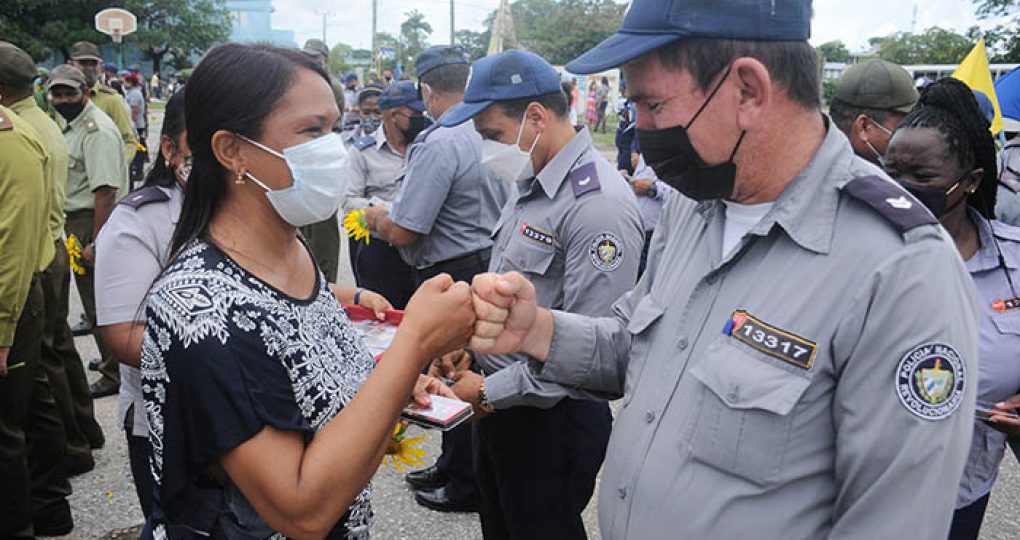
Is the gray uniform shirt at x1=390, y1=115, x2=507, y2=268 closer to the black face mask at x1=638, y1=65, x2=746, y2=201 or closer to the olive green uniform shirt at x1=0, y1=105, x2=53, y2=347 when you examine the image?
the olive green uniform shirt at x1=0, y1=105, x2=53, y2=347

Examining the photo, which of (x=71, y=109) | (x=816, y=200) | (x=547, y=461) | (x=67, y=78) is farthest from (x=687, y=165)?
(x=67, y=78)

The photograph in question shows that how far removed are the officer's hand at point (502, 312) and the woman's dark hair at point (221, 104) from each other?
0.63m

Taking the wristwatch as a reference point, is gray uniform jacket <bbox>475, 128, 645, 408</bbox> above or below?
above

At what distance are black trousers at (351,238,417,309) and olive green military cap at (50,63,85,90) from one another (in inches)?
105

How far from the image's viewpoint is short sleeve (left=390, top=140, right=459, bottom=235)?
14.0 ft

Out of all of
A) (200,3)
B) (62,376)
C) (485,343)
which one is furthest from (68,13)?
(485,343)

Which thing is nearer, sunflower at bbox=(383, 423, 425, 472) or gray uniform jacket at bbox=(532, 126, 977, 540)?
gray uniform jacket at bbox=(532, 126, 977, 540)

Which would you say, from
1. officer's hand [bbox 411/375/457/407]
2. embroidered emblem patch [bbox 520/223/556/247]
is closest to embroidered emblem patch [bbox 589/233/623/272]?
embroidered emblem patch [bbox 520/223/556/247]

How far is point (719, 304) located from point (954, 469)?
48 cm

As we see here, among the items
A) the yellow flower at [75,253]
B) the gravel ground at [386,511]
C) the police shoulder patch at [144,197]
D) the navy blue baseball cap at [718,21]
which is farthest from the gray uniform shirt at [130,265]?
the yellow flower at [75,253]

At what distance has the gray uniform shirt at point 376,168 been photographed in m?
5.70

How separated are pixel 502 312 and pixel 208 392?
687 mm

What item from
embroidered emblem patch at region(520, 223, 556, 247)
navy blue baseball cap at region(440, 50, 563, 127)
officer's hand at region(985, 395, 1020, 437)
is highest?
navy blue baseball cap at region(440, 50, 563, 127)

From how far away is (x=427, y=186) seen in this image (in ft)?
14.1
